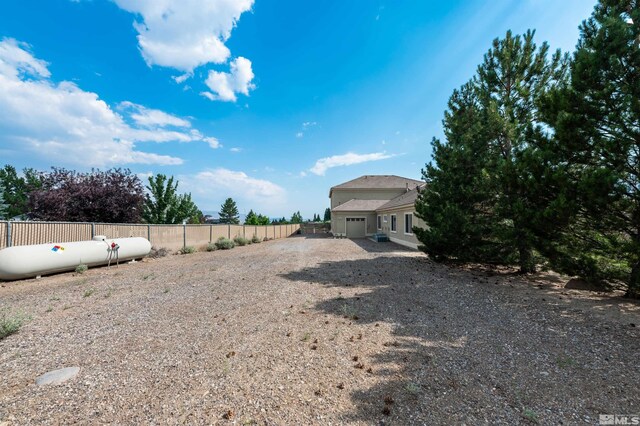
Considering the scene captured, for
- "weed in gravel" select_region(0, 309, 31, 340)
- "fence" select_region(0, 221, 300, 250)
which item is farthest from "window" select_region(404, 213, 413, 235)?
"weed in gravel" select_region(0, 309, 31, 340)

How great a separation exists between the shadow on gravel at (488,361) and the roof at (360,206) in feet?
70.1

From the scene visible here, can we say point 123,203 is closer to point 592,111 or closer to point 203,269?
point 203,269

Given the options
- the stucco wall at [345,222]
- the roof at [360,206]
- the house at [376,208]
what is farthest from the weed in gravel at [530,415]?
Answer: the stucco wall at [345,222]

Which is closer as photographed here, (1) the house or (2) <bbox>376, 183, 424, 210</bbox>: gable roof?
(2) <bbox>376, 183, 424, 210</bbox>: gable roof

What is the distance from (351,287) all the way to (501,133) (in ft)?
23.9

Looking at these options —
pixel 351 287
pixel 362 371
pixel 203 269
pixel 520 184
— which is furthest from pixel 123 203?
pixel 520 184

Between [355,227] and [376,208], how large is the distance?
9.94 ft

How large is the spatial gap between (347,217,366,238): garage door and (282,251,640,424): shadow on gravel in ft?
70.4

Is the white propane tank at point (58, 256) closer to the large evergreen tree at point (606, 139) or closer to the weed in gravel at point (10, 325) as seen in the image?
the weed in gravel at point (10, 325)

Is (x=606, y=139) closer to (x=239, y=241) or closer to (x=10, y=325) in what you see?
(x=10, y=325)

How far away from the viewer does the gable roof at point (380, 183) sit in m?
32.1

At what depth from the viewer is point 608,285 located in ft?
19.3

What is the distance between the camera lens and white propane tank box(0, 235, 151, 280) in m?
7.45

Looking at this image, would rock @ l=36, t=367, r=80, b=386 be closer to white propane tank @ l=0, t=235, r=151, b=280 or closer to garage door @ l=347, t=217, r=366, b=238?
white propane tank @ l=0, t=235, r=151, b=280
